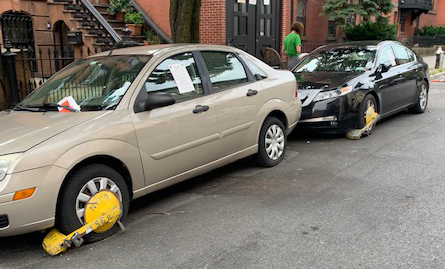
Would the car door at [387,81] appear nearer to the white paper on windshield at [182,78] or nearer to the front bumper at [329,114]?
the front bumper at [329,114]

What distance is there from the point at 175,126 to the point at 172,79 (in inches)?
22.1

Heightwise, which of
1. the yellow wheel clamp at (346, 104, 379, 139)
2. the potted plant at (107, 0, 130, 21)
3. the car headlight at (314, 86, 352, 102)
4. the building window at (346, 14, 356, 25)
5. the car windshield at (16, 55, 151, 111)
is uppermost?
the potted plant at (107, 0, 130, 21)

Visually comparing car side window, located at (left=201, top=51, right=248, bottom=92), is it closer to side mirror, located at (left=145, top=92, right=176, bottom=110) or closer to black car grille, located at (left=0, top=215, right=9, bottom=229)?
side mirror, located at (left=145, top=92, right=176, bottom=110)

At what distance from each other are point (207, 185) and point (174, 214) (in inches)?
38.0

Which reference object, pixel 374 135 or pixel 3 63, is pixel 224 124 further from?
pixel 3 63

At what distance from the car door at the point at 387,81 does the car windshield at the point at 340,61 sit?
0.25 meters

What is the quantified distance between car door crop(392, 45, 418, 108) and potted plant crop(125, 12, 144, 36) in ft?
25.8

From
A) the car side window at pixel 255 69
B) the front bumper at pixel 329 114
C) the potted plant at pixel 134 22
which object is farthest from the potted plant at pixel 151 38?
the car side window at pixel 255 69

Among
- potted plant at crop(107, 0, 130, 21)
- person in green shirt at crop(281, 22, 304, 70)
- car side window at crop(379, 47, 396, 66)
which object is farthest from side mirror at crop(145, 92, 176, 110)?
potted plant at crop(107, 0, 130, 21)

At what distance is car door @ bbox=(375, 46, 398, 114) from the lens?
297 inches

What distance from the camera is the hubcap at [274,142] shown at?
5704 mm

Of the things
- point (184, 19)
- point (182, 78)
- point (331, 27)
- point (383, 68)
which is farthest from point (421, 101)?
point (331, 27)

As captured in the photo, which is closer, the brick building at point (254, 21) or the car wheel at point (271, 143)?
the car wheel at point (271, 143)

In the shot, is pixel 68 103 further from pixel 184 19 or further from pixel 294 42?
pixel 294 42
